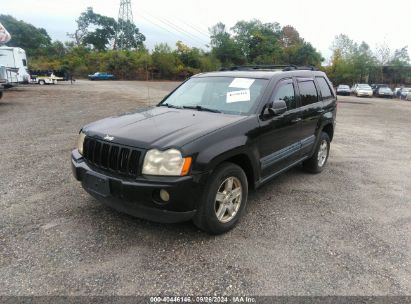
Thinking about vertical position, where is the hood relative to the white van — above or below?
below

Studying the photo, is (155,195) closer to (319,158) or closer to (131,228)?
(131,228)

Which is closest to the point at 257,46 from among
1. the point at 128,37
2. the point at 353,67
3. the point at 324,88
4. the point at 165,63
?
the point at 353,67

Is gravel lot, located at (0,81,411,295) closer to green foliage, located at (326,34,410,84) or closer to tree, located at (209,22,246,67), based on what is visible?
green foliage, located at (326,34,410,84)

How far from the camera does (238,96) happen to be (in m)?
4.04

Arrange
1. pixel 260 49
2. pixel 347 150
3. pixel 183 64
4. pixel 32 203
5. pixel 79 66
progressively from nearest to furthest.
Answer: pixel 32 203 < pixel 347 150 < pixel 79 66 < pixel 183 64 < pixel 260 49

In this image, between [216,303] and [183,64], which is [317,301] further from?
[183,64]

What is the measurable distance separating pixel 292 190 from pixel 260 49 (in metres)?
62.8

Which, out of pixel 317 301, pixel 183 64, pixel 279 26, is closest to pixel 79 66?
pixel 183 64

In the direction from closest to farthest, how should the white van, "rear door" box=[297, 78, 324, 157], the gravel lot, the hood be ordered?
the gravel lot
the hood
"rear door" box=[297, 78, 324, 157]
the white van

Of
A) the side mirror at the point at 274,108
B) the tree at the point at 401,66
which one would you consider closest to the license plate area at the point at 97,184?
the side mirror at the point at 274,108

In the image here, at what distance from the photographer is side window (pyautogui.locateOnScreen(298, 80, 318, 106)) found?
4.76 m

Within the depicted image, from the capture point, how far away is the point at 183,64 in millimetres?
55000

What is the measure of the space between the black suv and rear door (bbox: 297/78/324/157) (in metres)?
0.02

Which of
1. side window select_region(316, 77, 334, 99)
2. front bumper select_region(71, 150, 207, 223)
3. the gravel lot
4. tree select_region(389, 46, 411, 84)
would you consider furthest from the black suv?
tree select_region(389, 46, 411, 84)
